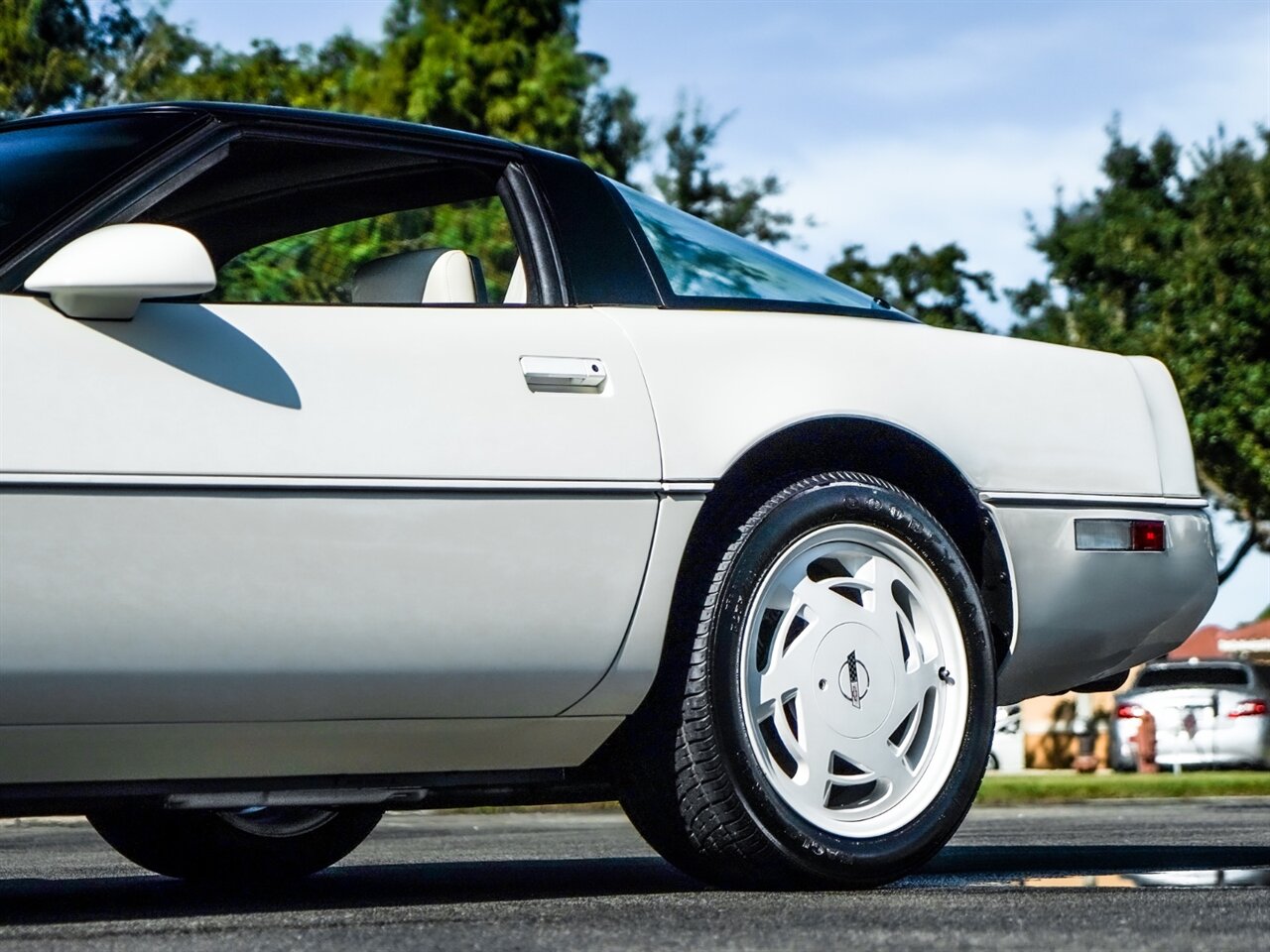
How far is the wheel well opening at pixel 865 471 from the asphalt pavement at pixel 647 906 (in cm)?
58

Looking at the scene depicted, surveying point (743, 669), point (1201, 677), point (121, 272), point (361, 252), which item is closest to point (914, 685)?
point (743, 669)

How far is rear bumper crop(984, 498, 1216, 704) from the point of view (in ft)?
13.8

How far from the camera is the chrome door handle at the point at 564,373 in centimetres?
369

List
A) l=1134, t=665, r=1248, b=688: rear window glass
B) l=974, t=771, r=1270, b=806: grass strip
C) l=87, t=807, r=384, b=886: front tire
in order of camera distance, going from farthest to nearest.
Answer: l=1134, t=665, r=1248, b=688: rear window glass < l=974, t=771, r=1270, b=806: grass strip < l=87, t=807, r=384, b=886: front tire

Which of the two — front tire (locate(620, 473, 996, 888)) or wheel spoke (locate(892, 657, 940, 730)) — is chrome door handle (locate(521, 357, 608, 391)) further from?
wheel spoke (locate(892, 657, 940, 730))

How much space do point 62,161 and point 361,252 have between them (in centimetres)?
77

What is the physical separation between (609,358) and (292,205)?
803mm

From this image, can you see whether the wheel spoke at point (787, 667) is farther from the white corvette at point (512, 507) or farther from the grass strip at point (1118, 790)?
the grass strip at point (1118, 790)

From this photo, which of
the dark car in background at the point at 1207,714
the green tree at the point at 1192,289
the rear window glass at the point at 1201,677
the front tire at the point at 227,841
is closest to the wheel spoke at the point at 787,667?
the front tire at the point at 227,841

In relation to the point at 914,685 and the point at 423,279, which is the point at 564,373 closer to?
the point at 423,279

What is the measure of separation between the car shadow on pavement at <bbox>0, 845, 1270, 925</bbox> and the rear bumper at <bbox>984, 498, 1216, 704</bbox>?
0.50 metres

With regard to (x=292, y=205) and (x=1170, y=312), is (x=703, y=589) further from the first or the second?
(x=1170, y=312)

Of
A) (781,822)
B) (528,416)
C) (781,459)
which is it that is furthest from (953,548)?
(528,416)

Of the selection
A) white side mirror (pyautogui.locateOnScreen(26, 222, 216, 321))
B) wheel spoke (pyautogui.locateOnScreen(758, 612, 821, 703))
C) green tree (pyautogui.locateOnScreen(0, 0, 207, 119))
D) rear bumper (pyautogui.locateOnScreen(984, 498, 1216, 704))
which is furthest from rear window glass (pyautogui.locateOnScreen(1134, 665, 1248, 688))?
white side mirror (pyautogui.locateOnScreen(26, 222, 216, 321))
